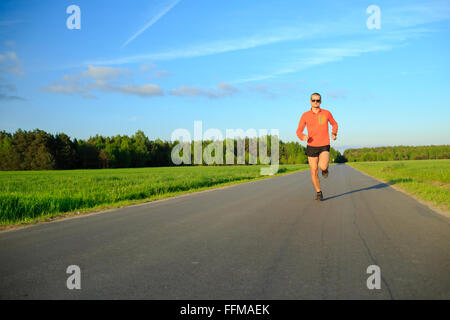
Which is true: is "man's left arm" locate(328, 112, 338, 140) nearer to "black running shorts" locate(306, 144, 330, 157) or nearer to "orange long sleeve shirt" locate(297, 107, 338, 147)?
"orange long sleeve shirt" locate(297, 107, 338, 147)

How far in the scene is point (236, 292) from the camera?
2719 mm

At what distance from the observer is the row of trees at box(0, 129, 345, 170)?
73.2m

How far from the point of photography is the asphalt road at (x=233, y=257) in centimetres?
278

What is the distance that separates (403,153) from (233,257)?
181127mm

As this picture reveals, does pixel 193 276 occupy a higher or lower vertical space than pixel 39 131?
lower

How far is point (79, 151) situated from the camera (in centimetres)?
8444

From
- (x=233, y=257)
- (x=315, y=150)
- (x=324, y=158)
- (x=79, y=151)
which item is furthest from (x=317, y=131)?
(x=79, y=151)

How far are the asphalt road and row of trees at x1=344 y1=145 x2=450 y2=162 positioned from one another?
164245 mm

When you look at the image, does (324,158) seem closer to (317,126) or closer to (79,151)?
(317,126)

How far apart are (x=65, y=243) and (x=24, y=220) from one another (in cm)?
360

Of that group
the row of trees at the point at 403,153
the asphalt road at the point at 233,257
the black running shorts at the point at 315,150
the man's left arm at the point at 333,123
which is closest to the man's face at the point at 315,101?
the man's left arm at the point at 333,123
